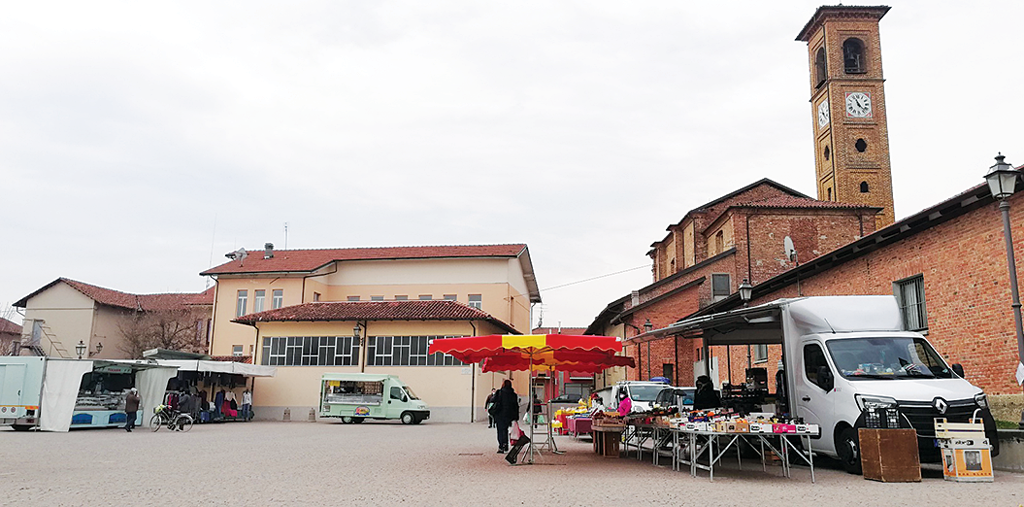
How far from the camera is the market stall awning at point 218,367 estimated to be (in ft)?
102

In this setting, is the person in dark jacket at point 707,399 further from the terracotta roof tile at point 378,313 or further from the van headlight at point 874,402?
the terracotta roof tile at point 378,313

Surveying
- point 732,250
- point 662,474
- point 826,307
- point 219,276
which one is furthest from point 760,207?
point 219,276

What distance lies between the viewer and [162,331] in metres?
53.7

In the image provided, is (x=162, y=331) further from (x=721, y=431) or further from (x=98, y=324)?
(x=721, y=431)

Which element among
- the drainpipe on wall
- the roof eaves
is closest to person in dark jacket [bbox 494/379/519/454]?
the roof eaves

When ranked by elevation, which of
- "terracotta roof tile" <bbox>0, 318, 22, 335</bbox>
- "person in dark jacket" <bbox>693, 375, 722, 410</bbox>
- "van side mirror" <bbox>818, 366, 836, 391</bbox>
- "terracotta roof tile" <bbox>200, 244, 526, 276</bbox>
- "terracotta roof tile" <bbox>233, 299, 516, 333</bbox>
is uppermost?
"terracotta roof tile" <bbox>200, 244, 526, 276</bbox>

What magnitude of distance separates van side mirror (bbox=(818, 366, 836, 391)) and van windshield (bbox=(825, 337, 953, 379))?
0.67ft

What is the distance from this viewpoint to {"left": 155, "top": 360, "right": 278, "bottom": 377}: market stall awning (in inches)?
1223

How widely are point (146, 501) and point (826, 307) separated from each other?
420 inches

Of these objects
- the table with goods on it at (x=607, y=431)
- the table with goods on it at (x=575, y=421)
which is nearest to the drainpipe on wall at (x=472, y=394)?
the table with goods on it at (x=575, y=421)

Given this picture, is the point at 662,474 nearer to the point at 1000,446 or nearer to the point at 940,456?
the point at 940,456

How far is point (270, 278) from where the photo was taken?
46.3 metres

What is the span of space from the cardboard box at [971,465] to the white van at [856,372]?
1.83 ft

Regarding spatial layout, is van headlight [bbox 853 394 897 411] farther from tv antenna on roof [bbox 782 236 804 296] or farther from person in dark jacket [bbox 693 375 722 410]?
tv antenna on roof [bbox 782 236 804 296]
